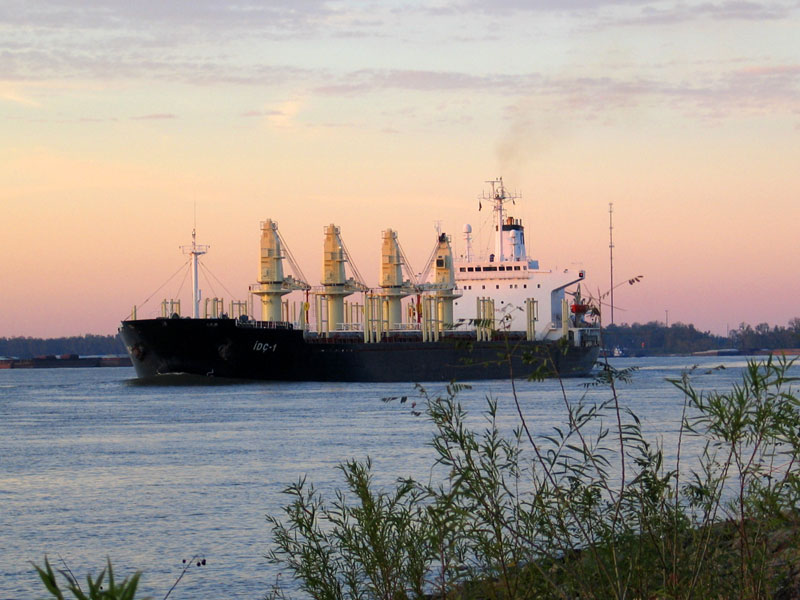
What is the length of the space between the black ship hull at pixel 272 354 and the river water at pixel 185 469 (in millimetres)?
5203

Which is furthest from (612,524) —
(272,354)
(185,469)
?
(272,354)

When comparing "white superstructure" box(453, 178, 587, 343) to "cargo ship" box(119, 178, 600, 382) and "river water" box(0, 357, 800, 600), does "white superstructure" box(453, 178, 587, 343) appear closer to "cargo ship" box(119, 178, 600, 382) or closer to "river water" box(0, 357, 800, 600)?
"cargo ship" box(119, 178, 600, 382)

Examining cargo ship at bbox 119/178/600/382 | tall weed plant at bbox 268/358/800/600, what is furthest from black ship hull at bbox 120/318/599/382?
tall weed plant at bbox 268/358/800/600

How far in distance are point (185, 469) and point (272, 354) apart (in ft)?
110

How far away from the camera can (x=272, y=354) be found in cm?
5725

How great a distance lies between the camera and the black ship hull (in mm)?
54125

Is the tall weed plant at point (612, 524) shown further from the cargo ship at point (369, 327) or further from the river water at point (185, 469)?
the cargo ship at point (369, 327)

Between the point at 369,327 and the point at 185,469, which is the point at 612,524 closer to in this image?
the point at 185,469

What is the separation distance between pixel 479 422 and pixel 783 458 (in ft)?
48.2

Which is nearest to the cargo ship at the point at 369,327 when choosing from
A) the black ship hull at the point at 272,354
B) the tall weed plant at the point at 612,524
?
the black ship hull at the point at 272,354

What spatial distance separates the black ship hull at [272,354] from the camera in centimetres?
5412

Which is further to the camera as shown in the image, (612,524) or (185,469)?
(185,469)

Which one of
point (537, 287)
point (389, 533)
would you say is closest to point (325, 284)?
point (537, 287)

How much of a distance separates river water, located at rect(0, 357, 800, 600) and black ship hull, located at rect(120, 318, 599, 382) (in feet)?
17.1
